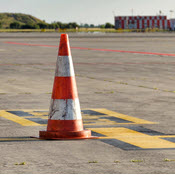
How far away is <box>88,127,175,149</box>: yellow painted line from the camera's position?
700cm

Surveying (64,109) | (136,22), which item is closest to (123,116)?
(64,109)

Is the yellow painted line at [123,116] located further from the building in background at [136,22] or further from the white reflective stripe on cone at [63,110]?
the building in background at [136,22]

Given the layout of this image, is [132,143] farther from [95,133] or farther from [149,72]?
[149,72]

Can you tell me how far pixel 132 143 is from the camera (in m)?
7.12

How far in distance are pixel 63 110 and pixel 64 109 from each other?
2 cm

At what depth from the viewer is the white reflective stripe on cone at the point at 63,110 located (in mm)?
7617

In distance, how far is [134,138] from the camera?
24.5ft

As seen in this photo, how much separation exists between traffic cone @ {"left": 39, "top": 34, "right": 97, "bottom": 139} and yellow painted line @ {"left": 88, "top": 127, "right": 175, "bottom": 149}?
1.29 ft

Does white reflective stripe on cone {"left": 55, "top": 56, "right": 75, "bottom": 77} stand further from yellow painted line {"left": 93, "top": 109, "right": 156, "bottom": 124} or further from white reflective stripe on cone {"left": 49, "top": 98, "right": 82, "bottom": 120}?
yellow painted line {"left": 93, "top": 109, "right": 156, "bottom": 124}

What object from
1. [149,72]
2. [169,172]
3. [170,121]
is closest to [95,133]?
[170,121]

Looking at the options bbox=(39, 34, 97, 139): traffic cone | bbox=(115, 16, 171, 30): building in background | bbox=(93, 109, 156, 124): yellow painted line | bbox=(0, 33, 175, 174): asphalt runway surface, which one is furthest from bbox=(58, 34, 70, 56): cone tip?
bbox=(115, 16, 171, 30): building in background

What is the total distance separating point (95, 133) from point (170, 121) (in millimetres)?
1593

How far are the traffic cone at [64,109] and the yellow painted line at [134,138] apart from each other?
0.39 metres

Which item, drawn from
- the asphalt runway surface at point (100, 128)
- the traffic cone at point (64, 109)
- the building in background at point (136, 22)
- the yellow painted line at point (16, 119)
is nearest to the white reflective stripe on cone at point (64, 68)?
the traffic cone at point (64, 109)
